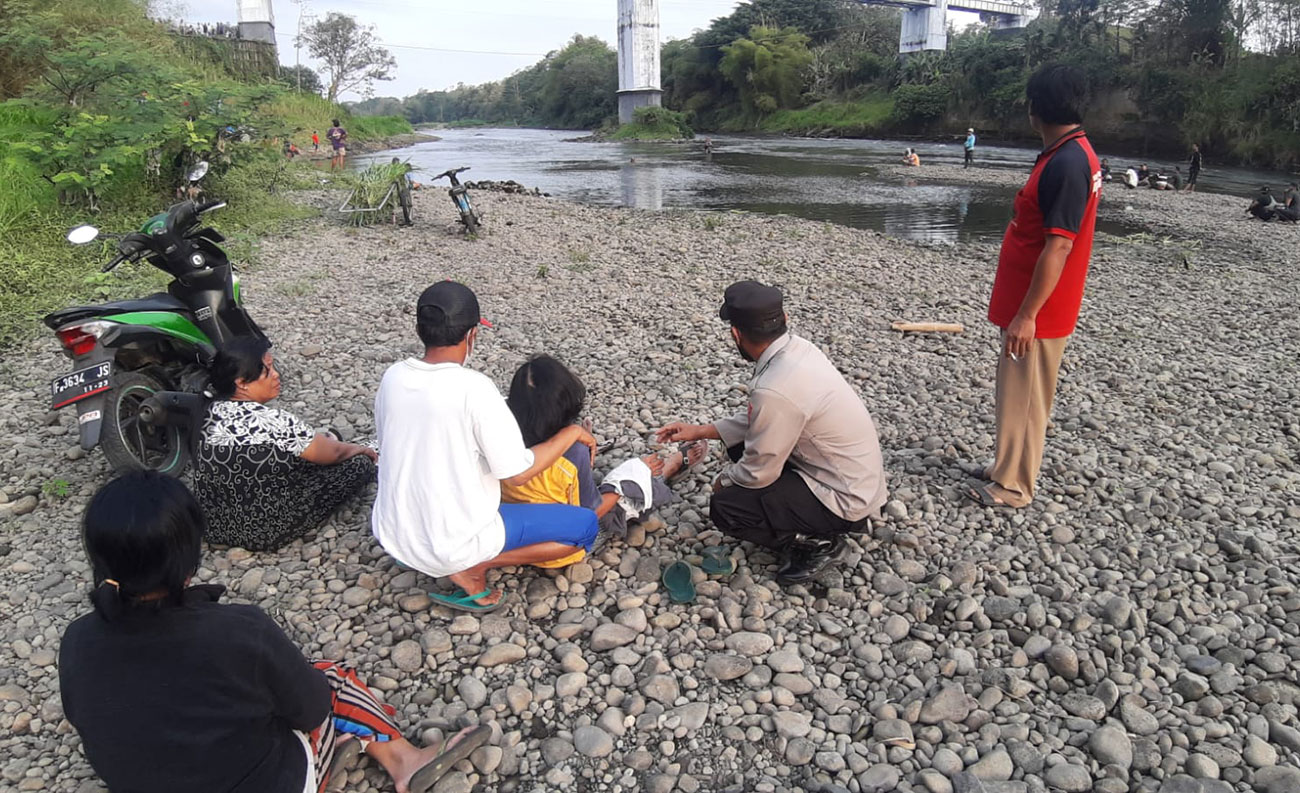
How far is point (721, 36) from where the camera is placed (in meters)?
63.6

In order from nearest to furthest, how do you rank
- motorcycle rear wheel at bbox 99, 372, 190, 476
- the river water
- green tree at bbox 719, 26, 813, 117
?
motorcycle rear wheel at bbox 99, 372, 190, 476 → the river water → green tree at bbox 719, 26, 813, 117

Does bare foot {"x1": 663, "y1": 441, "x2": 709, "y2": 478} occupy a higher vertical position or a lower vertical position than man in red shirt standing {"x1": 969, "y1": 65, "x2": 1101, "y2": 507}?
lower

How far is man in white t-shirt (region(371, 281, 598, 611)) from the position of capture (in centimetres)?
243

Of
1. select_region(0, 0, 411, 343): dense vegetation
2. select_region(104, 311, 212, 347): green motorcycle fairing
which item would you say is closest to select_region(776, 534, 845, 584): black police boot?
select_region(104, 311, 212, 347): green motorcycle fairing

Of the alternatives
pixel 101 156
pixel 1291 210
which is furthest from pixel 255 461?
pixel 1291 210

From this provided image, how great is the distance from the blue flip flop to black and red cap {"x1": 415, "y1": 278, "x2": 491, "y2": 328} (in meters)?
1.04

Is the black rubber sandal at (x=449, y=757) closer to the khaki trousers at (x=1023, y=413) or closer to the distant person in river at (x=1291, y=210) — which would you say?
the khaki trousers at (x=1023, y=413)

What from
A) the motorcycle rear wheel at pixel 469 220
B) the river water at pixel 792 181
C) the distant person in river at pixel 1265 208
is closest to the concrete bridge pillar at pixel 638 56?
the river water at pixel 792 181

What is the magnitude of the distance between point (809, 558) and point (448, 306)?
170 cm

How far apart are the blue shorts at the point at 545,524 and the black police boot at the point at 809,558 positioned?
81 cm

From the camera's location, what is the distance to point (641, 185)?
21547mm

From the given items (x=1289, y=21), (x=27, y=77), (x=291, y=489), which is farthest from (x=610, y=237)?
(x=1289, y=21)

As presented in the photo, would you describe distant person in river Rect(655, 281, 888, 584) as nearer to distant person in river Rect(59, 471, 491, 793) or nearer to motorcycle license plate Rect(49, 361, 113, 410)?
distant person in river Rect(59, 471, 491, 793)

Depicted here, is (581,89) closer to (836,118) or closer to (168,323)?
(836,118)
